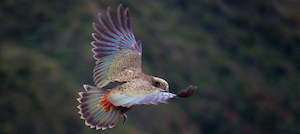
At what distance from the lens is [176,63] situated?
966 cm

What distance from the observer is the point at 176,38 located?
387 inches

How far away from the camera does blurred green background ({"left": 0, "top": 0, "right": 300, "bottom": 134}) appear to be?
27.5 feet

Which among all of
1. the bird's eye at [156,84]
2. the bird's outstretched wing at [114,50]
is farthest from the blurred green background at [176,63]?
the bird's eye at [156,84]

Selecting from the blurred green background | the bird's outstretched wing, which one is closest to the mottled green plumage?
the bird's outstretched wing

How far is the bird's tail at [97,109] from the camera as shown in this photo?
464 cm

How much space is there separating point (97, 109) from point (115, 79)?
1.25 feet

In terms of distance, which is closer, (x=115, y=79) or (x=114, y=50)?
(x=115, y=79)

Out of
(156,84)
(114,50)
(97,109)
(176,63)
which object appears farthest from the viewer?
(176,63)

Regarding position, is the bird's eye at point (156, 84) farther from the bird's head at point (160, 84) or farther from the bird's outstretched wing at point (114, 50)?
the bird's outstretched wing at point (114, 50)

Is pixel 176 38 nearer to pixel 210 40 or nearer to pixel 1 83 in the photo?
pixel 210 40

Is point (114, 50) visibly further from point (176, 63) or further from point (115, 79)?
point (176, 63)

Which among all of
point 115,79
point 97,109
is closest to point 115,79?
point 115,79

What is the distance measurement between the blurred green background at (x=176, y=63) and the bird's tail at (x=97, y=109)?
384 cm

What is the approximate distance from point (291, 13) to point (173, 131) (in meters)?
3.75
